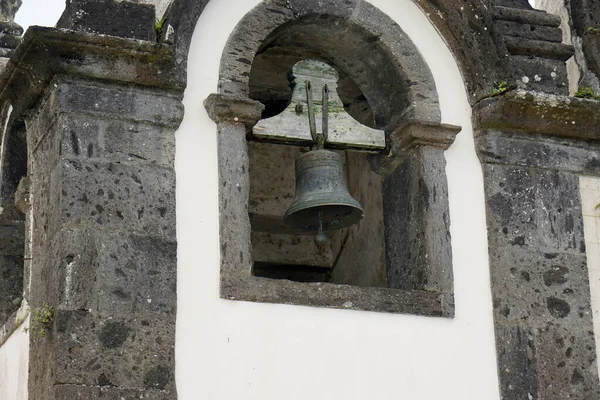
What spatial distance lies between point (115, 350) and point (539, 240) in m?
2.29

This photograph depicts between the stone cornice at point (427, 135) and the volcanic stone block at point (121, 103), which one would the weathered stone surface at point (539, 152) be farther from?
the volcanic stone block at point (121, 103)

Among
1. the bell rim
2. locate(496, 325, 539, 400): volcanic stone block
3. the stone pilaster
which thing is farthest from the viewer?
the stone pilaster

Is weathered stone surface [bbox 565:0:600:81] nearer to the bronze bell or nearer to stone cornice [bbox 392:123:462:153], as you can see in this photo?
stone cornice [bbox 392:123:462:153]

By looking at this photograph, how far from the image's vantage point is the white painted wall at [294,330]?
731cm

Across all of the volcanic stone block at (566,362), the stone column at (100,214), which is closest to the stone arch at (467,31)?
the stone column at (100,214)

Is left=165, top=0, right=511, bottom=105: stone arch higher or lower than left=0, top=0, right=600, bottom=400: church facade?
higher

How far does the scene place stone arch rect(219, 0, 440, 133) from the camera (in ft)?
26.5

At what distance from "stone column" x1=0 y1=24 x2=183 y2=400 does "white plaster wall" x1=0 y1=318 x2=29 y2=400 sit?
17 centimetres

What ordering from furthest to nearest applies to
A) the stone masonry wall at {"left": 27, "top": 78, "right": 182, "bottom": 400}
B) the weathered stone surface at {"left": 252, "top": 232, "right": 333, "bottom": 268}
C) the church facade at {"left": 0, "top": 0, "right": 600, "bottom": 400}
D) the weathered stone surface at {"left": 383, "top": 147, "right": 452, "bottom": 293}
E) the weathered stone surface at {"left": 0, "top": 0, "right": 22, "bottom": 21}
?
1. the weathered stone surface at {"left": 252, "top": 232, "right": 333, "bottom": 268}
2. the weathered stone surface at {"left": 0, "top": 0, "right": 22, "bottom": 21}
3. the weathered stone surface at {"left": 383, "top": 147, "right": 452, "bottom": 293}
4. the church facade at {"left": 0, "top": 0, "right": 600, "bottom": 400}
5. the stone masonry wall at {"left": 27, "top": 78, "right": 182, "bottom": 400}

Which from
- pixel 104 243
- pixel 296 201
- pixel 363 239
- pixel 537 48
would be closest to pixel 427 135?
pixel 296 201

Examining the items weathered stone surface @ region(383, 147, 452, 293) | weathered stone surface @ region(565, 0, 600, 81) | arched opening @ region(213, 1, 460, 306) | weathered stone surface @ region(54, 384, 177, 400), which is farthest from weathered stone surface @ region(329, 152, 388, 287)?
weathered stone surface @ region(54, 384, 177, 400)

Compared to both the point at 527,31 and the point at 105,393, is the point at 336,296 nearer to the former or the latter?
the point at 105,393

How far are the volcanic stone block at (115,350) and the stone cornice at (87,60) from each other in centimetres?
118

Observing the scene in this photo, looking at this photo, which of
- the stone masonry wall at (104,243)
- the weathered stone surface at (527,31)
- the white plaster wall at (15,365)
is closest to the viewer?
the stone masonry wall at (104,243)
